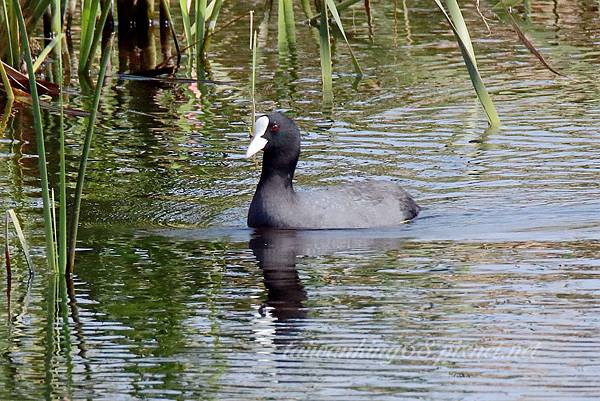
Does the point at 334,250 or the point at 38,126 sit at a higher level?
the point at 38,126

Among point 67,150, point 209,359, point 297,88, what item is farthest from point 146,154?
point 209,359

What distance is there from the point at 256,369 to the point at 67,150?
4.23 m

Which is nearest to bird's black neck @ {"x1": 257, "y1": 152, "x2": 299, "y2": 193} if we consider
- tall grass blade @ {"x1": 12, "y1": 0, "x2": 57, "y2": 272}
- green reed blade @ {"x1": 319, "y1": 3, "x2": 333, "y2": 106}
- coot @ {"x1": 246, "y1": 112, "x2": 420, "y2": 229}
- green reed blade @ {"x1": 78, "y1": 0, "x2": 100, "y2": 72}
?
coot @ {"x1": 246, "y1": 112, "x2": 420, "y2": 229}

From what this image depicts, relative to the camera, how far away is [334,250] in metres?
6.03

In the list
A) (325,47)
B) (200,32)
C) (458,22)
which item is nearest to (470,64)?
(458,22)

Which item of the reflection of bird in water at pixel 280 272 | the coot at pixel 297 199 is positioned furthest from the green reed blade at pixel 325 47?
the reflection of bird in water at pixel 280 272

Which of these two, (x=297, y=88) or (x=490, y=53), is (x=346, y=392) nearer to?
(x=297, y=88)

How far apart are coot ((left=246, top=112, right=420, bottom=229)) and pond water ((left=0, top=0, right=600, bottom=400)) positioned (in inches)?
4.2

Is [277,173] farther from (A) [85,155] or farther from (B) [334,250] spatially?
(A) [85,155]

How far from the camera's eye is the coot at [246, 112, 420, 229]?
6602 millimetres

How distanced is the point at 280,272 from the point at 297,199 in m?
1.13

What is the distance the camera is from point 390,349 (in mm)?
4312

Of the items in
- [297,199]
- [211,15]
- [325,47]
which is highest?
[325,47]

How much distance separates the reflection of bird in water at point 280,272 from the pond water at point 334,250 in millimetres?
15
